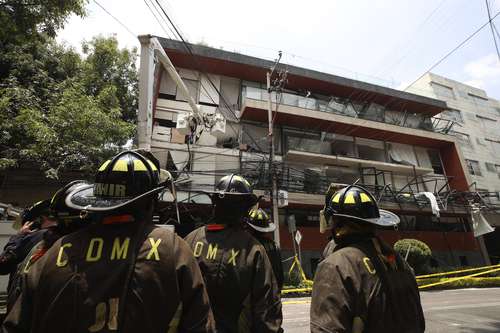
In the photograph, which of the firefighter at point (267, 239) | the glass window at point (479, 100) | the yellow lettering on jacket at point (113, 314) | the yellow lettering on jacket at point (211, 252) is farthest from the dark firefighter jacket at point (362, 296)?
the glass window at point (479, 100)

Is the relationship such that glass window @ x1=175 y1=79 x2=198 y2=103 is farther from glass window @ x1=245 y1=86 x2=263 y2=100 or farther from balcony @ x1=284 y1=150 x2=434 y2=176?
balcony @ x1=284 y1=150 x2=434 y2=176

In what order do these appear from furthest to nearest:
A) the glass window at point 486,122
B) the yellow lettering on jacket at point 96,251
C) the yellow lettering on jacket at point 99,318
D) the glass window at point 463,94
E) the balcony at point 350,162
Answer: the glass window at point 463,94, the glass window at point 486,122, the balcony at point 350,162, the yellow lettering on jacket at point 96,251, the yellow lettering on jacket at point 99,318

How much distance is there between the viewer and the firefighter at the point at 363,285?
5.75 ft

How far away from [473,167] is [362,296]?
26.9m

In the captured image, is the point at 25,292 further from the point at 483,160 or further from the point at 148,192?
the point at 483,160

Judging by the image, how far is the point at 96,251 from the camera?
1.42 m

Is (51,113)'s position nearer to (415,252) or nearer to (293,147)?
(293,147)

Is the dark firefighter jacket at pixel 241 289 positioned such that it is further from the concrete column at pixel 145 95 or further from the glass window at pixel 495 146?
the glass window at pixel 495 146

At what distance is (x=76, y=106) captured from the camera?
36.1 ft

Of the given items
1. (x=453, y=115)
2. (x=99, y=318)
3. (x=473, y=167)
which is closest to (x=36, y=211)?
(x=99, y=318)

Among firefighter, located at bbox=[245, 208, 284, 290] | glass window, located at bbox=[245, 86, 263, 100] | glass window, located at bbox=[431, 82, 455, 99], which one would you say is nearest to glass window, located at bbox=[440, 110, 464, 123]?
glass window, located at bbox=[431, 82, 455, 99]

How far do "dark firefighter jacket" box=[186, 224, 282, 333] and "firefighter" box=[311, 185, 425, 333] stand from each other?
45 centimetres

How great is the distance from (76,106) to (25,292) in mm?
11483

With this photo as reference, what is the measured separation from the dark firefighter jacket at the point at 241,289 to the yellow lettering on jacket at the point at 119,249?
102cm
